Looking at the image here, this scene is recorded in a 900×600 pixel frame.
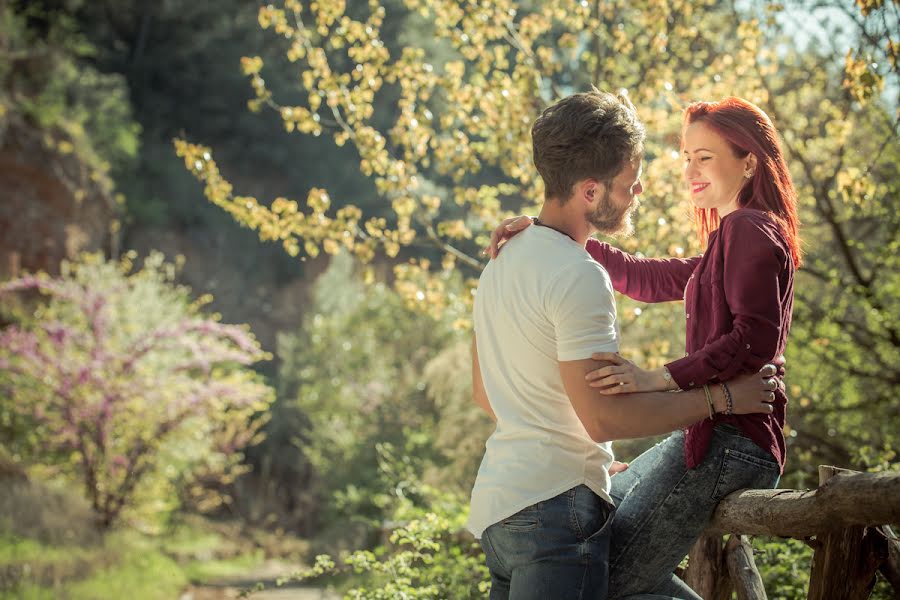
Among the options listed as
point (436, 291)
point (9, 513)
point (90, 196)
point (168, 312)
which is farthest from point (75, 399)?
point (90, 196)

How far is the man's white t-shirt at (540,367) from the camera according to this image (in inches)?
74.8

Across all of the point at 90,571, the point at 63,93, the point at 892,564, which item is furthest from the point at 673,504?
the point at 63,93

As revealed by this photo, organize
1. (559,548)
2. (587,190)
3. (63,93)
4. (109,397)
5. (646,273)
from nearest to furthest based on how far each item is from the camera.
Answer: (559,548)
(587,190)
(646,273)
(109,397)
(63,93)

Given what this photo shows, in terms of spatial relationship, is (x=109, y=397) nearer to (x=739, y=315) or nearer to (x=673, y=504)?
(x=673, y=504)

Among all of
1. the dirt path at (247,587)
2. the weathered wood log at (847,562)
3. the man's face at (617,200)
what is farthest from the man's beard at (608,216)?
the dirt path at (247,587)

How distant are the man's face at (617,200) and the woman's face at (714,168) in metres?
0.28

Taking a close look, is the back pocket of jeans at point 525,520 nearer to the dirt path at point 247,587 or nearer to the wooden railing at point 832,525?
the wooden railing at point 832,525

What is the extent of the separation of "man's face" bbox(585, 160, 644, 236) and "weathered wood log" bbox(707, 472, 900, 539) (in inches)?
28.2

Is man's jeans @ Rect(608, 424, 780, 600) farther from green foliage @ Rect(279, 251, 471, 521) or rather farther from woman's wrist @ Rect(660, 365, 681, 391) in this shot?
green foliage @ Rect(279, 251, 471, 521)

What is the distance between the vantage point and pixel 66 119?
58.5 feet

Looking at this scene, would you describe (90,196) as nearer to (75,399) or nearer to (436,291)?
(75,399)

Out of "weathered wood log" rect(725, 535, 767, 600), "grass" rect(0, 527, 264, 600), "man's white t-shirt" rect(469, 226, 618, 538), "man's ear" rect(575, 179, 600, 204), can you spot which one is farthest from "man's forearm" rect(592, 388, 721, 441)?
"grass" rect(0, 527, 264, 600)

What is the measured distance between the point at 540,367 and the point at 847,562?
2.80ft

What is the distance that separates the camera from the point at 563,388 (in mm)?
1992
